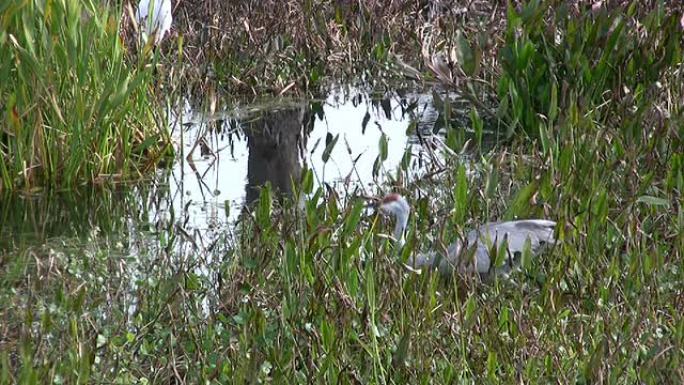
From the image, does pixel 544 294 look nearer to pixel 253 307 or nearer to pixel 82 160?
pixel 253 307

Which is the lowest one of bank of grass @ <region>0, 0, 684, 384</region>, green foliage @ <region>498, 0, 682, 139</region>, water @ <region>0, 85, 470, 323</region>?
water @ <region>0, 85, 470, 323</region>

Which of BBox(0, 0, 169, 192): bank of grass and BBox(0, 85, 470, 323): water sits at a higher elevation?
BBox(0, 0, 169, 192): bank of grass

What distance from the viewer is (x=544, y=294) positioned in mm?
4293

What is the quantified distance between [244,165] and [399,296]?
10.7 feet

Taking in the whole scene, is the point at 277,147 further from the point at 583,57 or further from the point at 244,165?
the point at 583,57

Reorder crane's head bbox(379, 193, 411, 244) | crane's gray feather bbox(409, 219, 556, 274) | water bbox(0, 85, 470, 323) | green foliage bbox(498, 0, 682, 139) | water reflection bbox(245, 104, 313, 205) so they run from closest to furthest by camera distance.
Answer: crane's gray feather bbox(409, 219, 556, 274) → crane's head bbox(379, 193, 411, 244) → water bbox(0, 85, 470, 323) → green foliage bbox(498, 0, 682, 139) → water reflection bbox(245, 104, 313, 205)

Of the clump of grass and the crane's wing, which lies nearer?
the crane's wing

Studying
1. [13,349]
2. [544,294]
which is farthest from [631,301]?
[13,349]

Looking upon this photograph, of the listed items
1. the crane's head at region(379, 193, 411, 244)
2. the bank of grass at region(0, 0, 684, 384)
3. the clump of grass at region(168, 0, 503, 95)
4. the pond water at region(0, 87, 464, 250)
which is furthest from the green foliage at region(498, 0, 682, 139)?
the crane's head at region(379, 193, 411, 244)

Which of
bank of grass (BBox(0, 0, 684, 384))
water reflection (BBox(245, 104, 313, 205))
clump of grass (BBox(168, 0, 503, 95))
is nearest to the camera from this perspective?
bank of grass (BBox(0, 0, 684, 384))

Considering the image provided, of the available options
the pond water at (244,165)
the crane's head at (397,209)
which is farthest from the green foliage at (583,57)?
the crane's head at (397,209)

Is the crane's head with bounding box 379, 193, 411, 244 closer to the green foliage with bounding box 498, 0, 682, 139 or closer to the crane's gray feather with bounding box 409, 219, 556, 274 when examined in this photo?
the crane's gray feather with bounding box 409, 219, 556, 274

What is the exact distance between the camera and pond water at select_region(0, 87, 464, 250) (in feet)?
19.7

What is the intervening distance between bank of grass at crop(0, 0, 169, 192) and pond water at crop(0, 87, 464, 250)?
129mm
